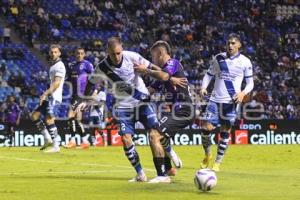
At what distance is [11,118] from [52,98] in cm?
873

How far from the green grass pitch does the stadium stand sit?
14759 millimetres

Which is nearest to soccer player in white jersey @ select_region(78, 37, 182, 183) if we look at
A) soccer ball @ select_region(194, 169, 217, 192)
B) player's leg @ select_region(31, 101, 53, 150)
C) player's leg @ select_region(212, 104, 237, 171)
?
soccer ball @ select_region(194, 169, 217, 192)

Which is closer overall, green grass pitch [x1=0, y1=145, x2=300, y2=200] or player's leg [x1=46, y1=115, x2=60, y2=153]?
green grass pitch [x1=0, y1=145, x2=300, y2=200]

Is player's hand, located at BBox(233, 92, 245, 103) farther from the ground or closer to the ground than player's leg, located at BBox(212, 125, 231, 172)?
farther from the ground

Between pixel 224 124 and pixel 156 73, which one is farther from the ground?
pixel 156 73

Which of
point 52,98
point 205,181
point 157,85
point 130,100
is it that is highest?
point 157,85

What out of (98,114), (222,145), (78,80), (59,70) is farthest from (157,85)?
(98,114)

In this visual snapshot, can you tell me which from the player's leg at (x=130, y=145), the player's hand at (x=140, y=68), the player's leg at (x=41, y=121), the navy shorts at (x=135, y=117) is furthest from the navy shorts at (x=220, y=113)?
the player's leg at (x=41, y=121)

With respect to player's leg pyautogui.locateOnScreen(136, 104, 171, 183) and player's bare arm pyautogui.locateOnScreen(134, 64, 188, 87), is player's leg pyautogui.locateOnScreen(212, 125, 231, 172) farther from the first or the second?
player's bare arm pyautogui.locateOnScreen(134, 64, 188, 87)

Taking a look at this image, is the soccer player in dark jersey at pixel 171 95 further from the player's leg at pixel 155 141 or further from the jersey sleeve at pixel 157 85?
the player's leg at pixel 155 141

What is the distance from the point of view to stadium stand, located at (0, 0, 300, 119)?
37312 mm

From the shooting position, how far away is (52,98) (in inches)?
819

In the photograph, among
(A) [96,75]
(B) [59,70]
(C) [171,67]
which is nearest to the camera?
(A) [96,75]

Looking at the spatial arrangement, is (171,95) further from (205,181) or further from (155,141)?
(205,181)
